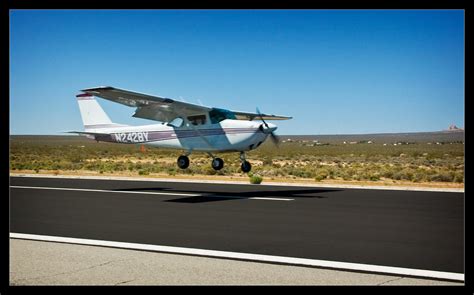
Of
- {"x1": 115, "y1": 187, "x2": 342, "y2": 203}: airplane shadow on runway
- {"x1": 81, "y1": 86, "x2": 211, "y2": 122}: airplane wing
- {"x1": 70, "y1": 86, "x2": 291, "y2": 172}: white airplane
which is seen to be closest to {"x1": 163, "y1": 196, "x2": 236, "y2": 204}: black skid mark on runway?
{"x1": 115, "y1": 187, "x2": 342, "y2": 203}: airplane shadow on runway

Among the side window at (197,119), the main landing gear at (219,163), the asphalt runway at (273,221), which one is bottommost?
the asphalt runway at (273,221)

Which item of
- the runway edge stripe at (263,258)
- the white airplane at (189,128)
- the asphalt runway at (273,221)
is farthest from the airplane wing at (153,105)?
the runway edge stripe at (263,258)

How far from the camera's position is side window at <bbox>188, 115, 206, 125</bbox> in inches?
1176

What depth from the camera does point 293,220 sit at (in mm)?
14203

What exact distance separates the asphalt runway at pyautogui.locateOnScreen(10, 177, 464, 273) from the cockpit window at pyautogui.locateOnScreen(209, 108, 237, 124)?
6.68m

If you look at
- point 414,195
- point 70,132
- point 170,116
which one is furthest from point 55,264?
point 70,132

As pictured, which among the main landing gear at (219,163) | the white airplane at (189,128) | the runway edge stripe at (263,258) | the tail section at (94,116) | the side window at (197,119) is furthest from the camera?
the tail section at (94,116)

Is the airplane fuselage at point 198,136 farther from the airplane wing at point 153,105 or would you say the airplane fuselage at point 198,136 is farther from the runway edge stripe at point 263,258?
the runway edge stripe at point 263,258

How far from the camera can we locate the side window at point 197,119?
29859mm

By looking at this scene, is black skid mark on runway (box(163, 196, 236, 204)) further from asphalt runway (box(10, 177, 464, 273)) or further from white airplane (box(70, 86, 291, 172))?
white airplane (box(70, 86, 291, 172))

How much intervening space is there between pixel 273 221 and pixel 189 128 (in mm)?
16752

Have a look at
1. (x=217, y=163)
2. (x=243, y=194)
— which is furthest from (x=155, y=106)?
(x=243, y=194)
